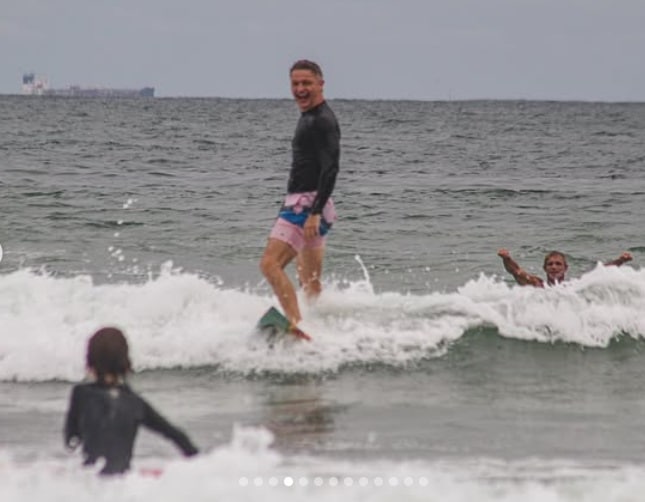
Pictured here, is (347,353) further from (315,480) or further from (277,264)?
(315,480)

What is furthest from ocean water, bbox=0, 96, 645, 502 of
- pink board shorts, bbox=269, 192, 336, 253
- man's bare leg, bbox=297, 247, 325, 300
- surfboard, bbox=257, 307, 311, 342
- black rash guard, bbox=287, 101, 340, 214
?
black rash guard, bbox=287, 101, 340, 214

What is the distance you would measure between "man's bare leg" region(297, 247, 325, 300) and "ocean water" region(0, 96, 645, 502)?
0.85ft

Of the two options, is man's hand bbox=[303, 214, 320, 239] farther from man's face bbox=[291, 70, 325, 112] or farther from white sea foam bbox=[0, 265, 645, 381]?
white sea foam bbox=[0, 265, 645, 381]

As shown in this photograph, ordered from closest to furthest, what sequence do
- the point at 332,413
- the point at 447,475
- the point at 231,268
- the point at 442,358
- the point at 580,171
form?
the point at 447,475 < the point at 332,413 < the point at 442,358 < the point at 231,268 < the point at 580,171

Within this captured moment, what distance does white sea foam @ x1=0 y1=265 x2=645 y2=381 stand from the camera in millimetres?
8797

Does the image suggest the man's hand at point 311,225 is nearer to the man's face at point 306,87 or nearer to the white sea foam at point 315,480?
the man's face at point 306,87

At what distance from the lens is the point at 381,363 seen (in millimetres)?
8898

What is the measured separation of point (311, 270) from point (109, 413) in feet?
13.9

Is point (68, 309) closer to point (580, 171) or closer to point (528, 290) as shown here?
point (528, 290)

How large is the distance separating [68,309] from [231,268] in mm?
4276

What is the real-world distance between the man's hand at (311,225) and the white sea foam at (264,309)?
0.92 meters

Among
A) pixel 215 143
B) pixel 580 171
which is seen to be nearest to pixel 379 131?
pixel 215 143

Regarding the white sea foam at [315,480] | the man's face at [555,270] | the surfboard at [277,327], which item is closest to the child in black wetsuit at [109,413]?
the white sea foam at [315,480]

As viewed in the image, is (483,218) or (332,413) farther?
(483,218)
